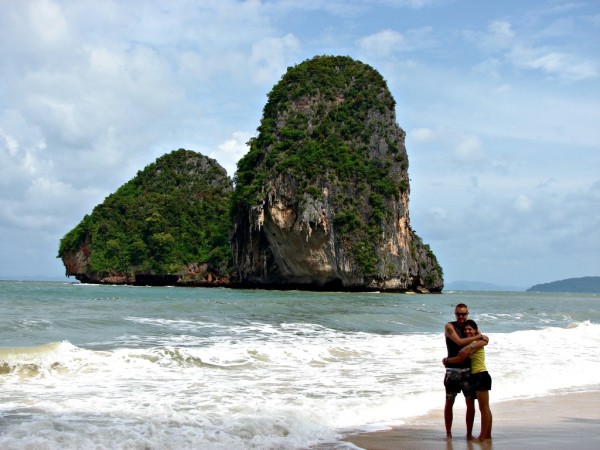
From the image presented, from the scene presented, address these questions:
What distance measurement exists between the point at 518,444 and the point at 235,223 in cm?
4791

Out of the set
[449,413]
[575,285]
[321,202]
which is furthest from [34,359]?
[575,285]

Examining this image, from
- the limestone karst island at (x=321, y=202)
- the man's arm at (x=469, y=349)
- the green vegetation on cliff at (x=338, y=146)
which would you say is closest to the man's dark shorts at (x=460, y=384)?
the man's arm at (x=469, y=349)

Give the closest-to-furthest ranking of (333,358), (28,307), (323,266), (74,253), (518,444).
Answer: (518,444) < (333,358) < (28,307) < (323,266) < (74,253)

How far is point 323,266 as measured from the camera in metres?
46.1

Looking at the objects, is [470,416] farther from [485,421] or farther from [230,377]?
[230,377]

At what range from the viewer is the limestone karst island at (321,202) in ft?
152

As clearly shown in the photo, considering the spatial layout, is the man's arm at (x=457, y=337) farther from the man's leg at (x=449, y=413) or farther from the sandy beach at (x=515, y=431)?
the sandy beach at (x=515, y=431)

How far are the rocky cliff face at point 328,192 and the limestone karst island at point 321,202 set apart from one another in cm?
8

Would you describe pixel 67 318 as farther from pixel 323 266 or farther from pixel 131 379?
pixel 323 266

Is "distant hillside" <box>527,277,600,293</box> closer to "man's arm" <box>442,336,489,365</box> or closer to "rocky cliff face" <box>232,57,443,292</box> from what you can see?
"rocky cliff face" <box>232,57,443,292</box>

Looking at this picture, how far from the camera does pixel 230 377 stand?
8133mm

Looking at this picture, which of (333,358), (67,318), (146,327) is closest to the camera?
(333,358)

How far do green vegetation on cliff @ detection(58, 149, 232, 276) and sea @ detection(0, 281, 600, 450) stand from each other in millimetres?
49253

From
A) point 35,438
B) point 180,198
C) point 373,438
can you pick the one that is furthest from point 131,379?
point 180,198
